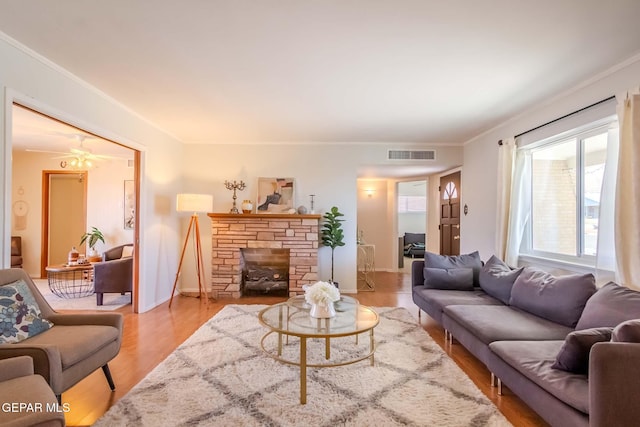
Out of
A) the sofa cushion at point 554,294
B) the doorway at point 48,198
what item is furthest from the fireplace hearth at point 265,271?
the sofa cushion at point 554,294

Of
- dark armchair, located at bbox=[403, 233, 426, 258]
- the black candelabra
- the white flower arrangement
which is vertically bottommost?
dark armchair, located at bbox=[403, 233, 426, 258]

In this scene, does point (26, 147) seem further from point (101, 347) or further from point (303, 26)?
point (303, 26)

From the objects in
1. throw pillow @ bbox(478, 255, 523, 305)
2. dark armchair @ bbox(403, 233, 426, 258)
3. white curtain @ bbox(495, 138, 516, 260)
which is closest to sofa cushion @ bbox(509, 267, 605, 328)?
throw pillow @ bbox(478, 255, 523, 305)

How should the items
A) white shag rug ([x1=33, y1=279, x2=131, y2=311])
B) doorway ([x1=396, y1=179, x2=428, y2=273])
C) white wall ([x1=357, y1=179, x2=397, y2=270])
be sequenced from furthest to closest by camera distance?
1. doorway ([x1=396, y1=179, x2=428, y2=273])
2. white wall ([x1=357, y1=179, x2=397, y2=270])
3. white shag rug ([x1=33, y1=279, x2=131, y2=311])

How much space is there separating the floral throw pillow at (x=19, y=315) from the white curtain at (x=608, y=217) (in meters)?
4.28

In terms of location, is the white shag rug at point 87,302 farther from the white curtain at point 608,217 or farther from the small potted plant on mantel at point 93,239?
the white curtain at point 608,217

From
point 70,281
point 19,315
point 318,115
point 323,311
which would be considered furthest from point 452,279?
point 70,281

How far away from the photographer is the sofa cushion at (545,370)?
155cm

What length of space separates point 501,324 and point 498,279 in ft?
3.04

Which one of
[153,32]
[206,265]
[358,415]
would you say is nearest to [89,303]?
[206,265]

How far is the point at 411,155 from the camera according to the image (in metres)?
5.30

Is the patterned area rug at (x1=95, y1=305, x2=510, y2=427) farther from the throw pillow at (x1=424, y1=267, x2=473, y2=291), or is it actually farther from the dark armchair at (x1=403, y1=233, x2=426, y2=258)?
the dark armchair at (x1=403, y1=233, x2=426, y2=258)

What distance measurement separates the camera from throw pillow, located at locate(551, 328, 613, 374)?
1.63m

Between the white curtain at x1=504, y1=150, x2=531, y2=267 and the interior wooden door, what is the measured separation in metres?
1.67
